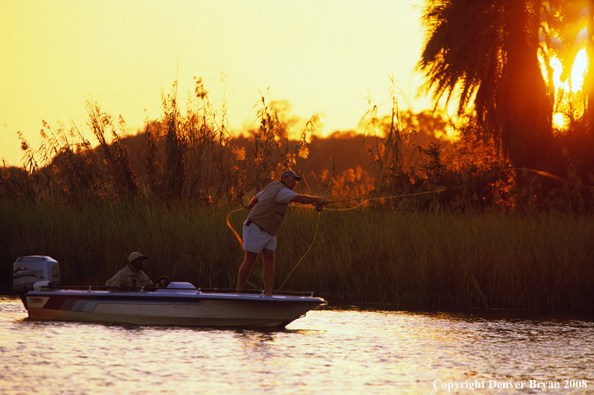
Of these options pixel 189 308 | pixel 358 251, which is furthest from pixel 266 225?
pixel 358 251

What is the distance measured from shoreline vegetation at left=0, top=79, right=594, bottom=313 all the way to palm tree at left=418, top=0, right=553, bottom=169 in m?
0.81

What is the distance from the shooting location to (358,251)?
14.1m

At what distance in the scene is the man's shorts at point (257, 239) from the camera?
10773 mm

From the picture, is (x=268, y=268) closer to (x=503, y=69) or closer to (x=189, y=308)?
(x=189, y=308)

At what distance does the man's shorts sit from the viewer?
424 inches

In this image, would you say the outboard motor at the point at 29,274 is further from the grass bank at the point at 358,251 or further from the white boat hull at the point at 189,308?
the grass bank at the point at 358,251

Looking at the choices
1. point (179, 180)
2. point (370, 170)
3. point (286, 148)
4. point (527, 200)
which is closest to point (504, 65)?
point (527, 200)

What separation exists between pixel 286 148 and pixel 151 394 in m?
10.2

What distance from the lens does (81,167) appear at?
56.7ft

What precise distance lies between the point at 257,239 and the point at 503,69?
10.3 metres

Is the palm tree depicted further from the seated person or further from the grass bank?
the seated person

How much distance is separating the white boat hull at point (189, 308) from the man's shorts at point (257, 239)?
2.45 feet

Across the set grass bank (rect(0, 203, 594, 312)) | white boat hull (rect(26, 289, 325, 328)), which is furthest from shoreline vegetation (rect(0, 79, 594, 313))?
white boat hull (rect(26, 289, 325, 328))

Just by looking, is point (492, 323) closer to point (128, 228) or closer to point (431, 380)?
point (431, 380)
